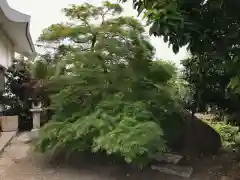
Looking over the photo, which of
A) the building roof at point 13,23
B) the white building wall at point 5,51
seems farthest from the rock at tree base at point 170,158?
the white building wall at point 5,51

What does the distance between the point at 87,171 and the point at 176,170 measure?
4.73ft

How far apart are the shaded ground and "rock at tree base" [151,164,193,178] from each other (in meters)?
0.10

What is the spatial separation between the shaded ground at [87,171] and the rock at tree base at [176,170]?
99mm

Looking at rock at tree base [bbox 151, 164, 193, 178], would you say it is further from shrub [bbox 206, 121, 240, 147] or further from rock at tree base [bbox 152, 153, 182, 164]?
shrub [bbox 206, 121, 240, 147]

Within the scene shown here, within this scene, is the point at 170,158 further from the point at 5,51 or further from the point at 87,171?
the point at 5,51

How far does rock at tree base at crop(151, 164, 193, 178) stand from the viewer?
4.80 m

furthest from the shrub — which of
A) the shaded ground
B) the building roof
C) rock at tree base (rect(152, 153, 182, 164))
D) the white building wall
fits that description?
the white building wall

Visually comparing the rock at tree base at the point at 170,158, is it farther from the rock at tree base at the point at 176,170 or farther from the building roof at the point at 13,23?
the building roof at the point at 13,23

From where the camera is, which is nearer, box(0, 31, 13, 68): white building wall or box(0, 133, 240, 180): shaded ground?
box(0, 133, 240, 180): shaded ground

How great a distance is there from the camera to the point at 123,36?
5.70m

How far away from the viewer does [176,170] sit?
193 inches

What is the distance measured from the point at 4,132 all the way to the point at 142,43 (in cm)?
472

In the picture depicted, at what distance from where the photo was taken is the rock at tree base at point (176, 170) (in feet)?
15.8

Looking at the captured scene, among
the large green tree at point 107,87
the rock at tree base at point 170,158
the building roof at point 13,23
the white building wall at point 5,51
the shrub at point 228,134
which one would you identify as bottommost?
the rock at tree base at point 170,158
